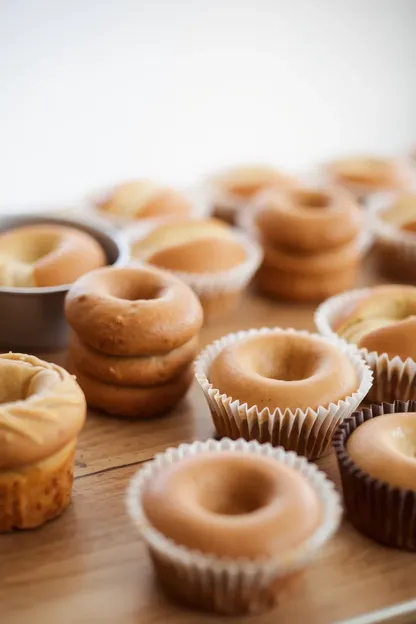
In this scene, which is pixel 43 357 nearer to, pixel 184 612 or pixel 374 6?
pixel 184 612

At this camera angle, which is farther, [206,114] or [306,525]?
[206,114]

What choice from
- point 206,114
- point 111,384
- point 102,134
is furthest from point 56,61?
point 111,384

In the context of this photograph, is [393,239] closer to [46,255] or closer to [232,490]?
[46,255]

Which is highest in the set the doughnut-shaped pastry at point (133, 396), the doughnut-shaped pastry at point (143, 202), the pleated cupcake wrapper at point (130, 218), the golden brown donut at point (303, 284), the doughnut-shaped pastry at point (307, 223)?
the doughnut-shaped pastry at point (307, 223)

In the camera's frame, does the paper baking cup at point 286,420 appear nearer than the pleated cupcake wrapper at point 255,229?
Yes

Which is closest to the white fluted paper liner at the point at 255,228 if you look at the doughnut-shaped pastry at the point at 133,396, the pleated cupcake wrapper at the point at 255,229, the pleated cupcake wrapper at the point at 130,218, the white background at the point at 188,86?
the pleated cupcake wrapper at the point at 255,229

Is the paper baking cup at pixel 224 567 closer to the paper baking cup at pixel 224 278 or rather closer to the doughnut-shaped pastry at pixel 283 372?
the doughnut-shaped pastry at pixel 283 372
